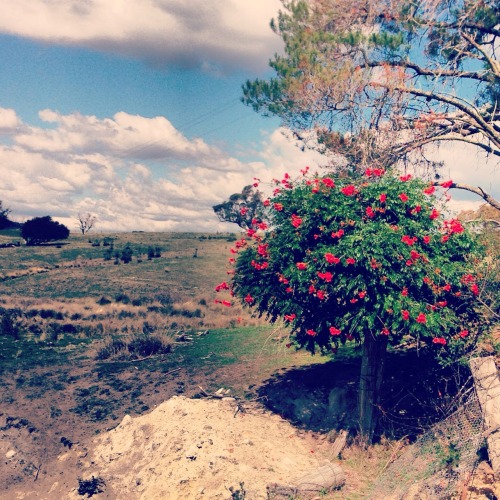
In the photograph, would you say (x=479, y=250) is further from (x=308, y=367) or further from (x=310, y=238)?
(x=308, y=367)

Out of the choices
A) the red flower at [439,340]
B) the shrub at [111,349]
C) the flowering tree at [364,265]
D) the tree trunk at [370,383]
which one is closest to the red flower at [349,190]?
the flowering tree at [364,265]

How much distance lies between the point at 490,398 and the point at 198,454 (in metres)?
5.39

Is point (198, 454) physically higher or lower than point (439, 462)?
lower

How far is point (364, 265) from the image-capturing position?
8.15 m

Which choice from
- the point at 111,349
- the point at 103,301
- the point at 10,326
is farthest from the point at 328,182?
the point at 103,301

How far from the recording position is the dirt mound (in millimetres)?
8242

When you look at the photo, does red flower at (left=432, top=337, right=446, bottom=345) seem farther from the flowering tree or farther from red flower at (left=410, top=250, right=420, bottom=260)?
red flower at (left=410, top=250, right=420, bottom=260)

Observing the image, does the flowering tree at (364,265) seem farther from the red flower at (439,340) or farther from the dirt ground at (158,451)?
the dirt ground at (158,451)

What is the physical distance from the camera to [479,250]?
9.42m

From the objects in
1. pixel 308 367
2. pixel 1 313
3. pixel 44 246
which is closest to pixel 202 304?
pixel 1 313

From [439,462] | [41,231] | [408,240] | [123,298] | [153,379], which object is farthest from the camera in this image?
[41,231]

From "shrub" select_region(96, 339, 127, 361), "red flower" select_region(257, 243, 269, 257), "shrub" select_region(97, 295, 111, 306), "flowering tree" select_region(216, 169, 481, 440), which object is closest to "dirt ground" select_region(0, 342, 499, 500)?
"flowering tree" select_region(216, 169, 481, 440)

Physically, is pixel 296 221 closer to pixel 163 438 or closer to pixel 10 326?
pixel 163 438

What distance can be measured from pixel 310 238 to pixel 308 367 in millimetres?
5765
